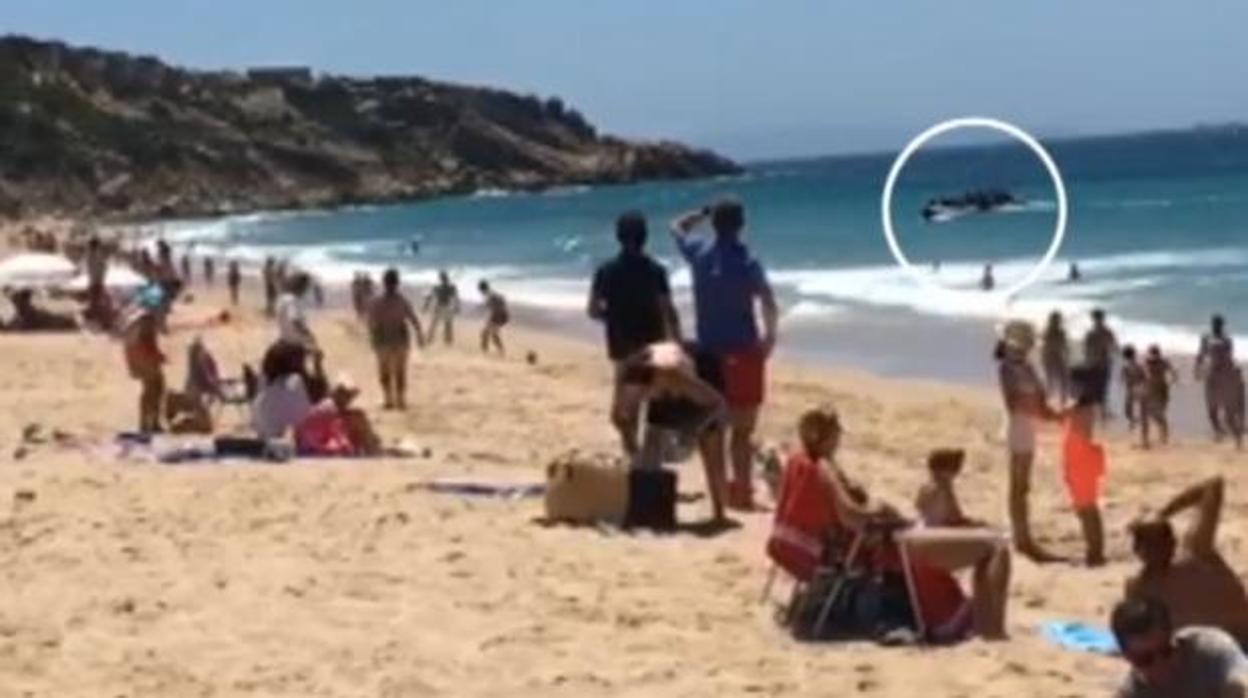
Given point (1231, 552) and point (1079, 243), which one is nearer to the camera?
point (1231, 552)

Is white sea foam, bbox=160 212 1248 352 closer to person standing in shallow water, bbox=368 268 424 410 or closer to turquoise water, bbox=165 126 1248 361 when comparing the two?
turquoise water, bbox=165 126 1248 361

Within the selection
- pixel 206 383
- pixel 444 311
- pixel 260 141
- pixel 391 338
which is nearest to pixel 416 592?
pixel 206 383

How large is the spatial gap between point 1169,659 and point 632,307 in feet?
19.0

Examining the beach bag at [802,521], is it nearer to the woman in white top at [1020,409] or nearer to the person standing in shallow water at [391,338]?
the woman in white top at [1020,409]

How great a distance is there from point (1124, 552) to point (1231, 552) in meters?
0.51

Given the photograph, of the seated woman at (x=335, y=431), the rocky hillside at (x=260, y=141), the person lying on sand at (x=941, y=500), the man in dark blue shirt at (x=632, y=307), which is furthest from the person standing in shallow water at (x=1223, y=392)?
the rocky hillside at (x=260, y=141)

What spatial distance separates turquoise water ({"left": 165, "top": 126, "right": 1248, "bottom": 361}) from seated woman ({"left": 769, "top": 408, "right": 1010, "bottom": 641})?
19953 millimetres

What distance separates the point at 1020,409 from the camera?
428 inches

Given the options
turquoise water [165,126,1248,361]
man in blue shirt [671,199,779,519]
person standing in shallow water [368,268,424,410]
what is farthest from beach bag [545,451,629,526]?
turquoise water [165,126,1248,361]

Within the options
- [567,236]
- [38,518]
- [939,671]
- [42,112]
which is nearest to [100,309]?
[38,518]

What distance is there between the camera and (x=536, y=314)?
3978 cm

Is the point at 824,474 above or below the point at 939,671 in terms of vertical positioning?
above

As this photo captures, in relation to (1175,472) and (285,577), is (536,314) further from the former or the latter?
(285,577)

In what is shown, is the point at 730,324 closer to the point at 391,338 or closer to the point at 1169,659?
the point at 1169,659
